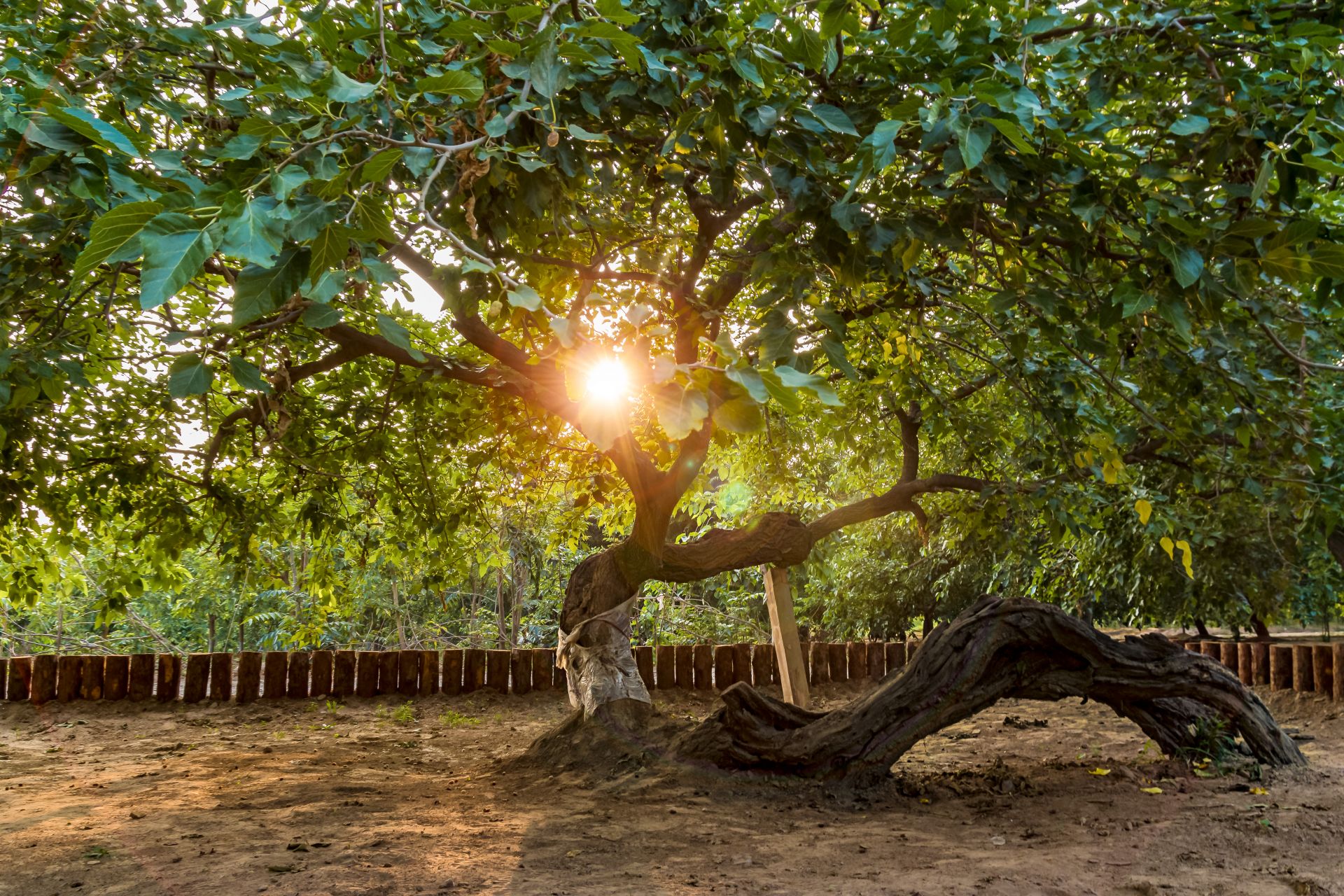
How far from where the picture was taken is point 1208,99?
3.00m

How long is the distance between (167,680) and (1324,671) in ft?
34.7

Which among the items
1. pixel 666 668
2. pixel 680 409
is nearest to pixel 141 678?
pixel 666 668

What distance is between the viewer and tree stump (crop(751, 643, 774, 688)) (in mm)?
9422

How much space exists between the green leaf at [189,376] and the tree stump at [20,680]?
27.9 ft

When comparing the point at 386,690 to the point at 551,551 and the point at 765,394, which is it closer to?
the point at 551,551

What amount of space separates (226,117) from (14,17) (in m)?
1.25

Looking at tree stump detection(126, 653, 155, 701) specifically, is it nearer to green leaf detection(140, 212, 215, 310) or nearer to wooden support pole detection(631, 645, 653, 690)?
wooden support pole detection(631, 645, 653, 690)

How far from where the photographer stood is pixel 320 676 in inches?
347

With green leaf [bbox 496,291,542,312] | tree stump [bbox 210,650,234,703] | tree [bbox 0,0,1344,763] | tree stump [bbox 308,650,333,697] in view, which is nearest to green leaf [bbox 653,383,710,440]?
tree [bbox 0,0,1344,763]

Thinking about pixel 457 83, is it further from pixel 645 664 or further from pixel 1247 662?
pixel 1247 662

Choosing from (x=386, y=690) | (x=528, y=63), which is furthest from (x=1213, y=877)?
(x=386, y=690)

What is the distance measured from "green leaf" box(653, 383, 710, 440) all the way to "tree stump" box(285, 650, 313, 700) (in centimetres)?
841

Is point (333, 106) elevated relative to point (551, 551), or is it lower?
elevated

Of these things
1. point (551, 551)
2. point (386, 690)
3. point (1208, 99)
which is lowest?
point (386, 690)
